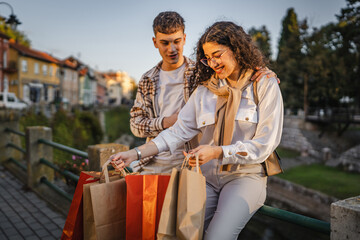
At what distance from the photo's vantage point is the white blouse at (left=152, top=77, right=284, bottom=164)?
1.65 metres

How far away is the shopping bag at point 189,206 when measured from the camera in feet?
4.66

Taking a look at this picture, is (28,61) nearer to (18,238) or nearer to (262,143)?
(18,238)

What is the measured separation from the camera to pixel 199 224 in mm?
1455

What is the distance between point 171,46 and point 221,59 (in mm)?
700

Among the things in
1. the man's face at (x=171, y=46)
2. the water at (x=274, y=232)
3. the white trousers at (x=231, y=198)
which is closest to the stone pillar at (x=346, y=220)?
the white trousers at (x=231, y=198)

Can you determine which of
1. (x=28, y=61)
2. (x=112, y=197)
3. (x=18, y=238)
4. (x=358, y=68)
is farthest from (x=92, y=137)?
(x=358, y=68)

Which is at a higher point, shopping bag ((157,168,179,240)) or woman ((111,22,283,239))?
woman ((111,22,283,239))

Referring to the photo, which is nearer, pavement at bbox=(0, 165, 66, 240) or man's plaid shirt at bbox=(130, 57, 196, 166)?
man's plaid shirt at bbox=(130, 57, 196, 166)

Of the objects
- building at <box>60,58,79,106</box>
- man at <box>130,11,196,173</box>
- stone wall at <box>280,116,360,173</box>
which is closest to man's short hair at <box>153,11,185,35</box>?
man at <box>130,11,196,173</box>

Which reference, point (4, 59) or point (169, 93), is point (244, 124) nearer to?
point (169, 93)

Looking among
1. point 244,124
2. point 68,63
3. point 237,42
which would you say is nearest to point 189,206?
point 244,124

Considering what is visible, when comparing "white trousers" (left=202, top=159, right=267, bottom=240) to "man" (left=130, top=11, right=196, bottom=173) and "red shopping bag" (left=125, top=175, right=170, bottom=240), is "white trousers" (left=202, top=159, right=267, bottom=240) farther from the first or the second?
"man" (left=130, top=11, right=196, bottom=173)

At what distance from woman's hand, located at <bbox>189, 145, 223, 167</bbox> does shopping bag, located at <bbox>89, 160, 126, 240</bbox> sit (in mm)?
422

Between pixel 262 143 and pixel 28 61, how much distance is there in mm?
33710
